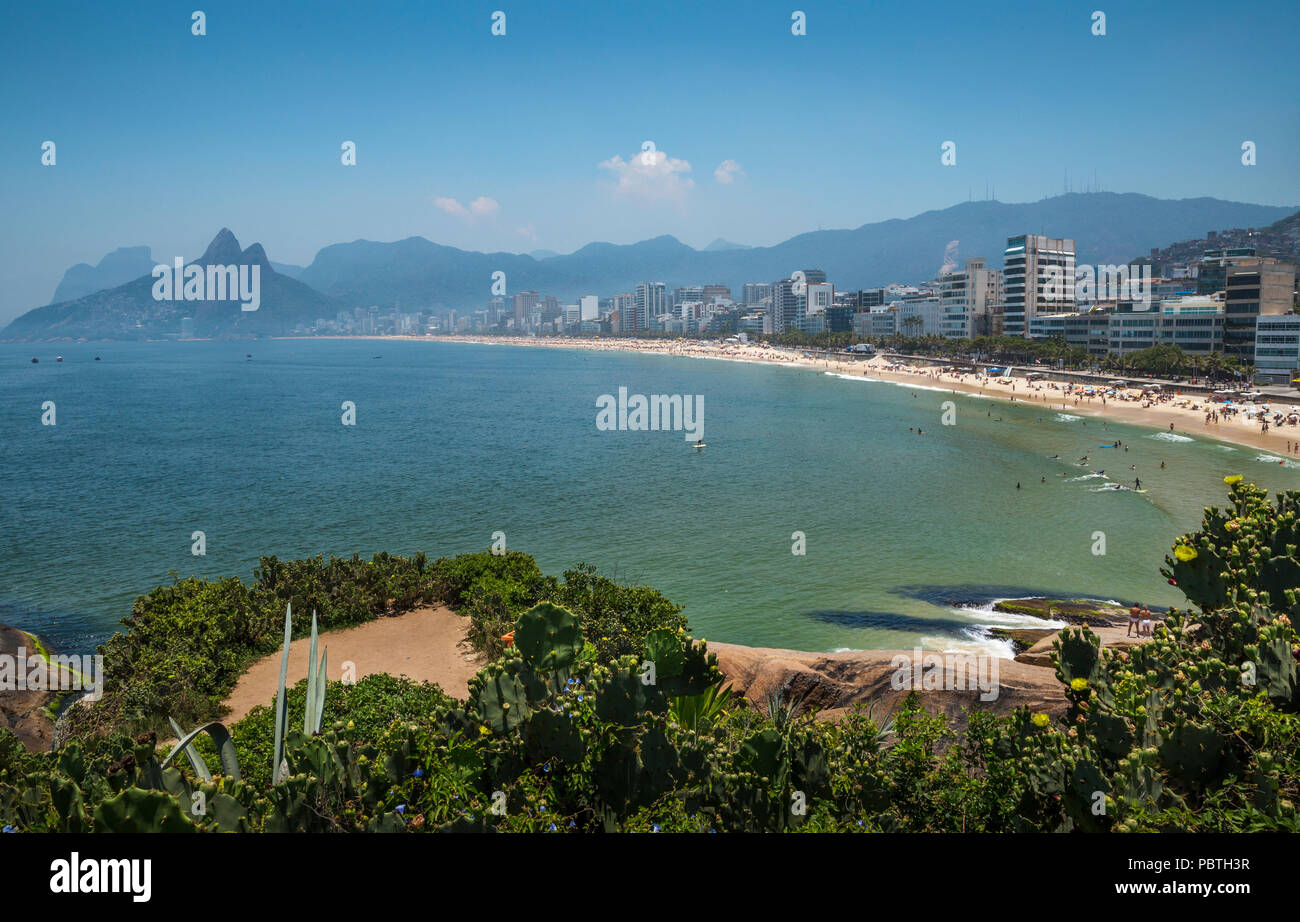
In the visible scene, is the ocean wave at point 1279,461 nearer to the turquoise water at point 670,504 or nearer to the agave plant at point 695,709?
the turquoise water at point 670,504

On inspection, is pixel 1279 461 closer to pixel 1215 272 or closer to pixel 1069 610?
pixel 1069 610

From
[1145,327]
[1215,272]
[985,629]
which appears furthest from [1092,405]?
[1215,272]

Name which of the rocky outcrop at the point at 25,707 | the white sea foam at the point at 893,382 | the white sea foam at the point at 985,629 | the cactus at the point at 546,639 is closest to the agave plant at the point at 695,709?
the cactus at the point at 546,639

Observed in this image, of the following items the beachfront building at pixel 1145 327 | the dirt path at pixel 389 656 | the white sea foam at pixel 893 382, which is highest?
the beachfront building at pixel 1145 327

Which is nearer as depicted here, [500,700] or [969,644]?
[500,700]
